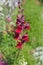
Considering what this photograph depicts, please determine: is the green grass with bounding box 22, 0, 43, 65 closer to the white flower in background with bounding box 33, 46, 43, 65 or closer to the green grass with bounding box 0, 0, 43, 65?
the green grass with bounding box 0, 0, 43, 65

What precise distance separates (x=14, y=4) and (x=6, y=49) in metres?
2.53

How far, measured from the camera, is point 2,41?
5.42 metres

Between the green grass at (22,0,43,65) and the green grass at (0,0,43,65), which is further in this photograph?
the green grass at (22,0,43,65)

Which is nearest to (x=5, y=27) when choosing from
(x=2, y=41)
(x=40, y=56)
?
(x=2, y=41)

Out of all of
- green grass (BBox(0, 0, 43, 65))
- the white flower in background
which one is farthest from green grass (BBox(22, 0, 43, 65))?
the white flower in background

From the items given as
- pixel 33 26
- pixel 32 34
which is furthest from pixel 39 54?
pixel 33 26

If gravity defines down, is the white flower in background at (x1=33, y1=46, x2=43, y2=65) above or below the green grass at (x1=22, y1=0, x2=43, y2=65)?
below

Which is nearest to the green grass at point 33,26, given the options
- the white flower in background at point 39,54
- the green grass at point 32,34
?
the green grass at point 32,34

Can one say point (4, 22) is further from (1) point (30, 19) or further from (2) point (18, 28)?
(1) point (30, 19)

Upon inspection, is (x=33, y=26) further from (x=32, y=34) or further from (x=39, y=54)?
(x=39, y=54)

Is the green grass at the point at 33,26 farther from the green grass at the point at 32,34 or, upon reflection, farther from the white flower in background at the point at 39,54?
the white flower in background at the point at 39,54

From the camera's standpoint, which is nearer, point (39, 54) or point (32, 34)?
point (39, 54)

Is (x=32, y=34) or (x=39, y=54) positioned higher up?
(x=32, y=34)

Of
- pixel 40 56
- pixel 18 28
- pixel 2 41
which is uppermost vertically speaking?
pixel 18 28
